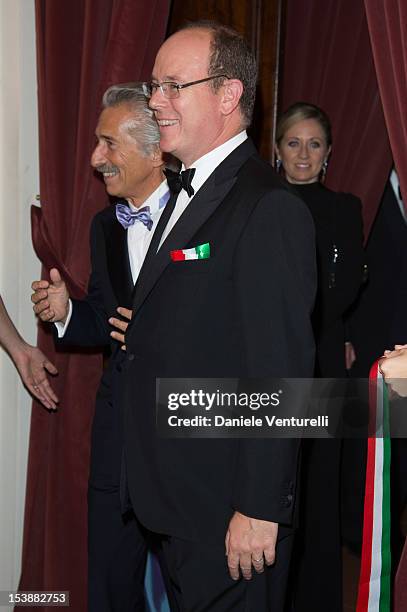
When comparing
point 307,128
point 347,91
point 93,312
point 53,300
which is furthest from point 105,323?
point 347,91

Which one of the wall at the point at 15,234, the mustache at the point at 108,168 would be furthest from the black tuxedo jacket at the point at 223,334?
the wall at the point at 15,234

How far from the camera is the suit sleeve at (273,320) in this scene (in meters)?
1.71

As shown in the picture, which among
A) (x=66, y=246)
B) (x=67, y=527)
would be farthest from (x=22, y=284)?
(x=67, y=527)

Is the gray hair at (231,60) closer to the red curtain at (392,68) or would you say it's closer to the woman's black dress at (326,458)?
the red curtain at (392,68)

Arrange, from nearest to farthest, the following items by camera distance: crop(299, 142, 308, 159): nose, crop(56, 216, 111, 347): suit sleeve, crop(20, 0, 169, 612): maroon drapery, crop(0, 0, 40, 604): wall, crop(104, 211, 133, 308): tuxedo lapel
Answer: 1. crop(104, 211, 133, 308): tuxedo lapel
2. crop(56, 216, 111, 347): suit sleeve
3. crop(20, 0, 169, 612): maroon drapery
4. crop(0, 0, 40, 604): wall
5. crop(299, 142, 308, 159): nose

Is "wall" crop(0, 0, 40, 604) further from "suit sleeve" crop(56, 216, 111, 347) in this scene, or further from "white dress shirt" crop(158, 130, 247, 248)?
"white dress shirt" crop(158, 130, 247, 248)

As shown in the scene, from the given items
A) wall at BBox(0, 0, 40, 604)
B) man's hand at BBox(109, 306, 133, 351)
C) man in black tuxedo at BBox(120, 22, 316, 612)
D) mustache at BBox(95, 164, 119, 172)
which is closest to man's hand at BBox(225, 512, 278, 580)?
man in black tuxedo at BBox(120, 22, 316, 612)

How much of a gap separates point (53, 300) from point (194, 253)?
2.33 ft

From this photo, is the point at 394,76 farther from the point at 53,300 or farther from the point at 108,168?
the point at 53,300

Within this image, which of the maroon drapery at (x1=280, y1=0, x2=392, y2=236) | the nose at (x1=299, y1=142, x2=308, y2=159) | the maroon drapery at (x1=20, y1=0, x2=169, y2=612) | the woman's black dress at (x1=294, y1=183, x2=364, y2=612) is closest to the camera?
the maroon drapery at (x1=20, y1=0, x2=169, y2=612)

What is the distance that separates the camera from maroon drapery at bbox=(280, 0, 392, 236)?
3.18 meters

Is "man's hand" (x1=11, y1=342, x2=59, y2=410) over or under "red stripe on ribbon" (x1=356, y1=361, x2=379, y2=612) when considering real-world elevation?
over

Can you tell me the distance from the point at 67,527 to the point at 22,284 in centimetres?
83

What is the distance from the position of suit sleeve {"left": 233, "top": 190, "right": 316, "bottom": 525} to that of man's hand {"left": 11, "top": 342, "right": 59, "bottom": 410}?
1.10 meters
